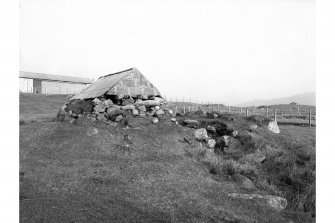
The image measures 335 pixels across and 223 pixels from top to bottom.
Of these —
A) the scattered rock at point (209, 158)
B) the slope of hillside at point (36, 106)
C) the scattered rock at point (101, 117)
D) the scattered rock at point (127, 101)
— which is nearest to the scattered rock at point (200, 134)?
the scattered rock at point (209, 158)

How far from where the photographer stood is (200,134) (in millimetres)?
10383

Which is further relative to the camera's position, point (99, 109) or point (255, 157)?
point (99, 109)

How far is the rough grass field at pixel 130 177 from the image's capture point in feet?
15.4

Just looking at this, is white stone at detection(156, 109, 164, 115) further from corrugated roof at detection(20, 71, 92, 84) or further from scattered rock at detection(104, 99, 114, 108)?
corrugated roof at detection(20, 71, 92, 84)

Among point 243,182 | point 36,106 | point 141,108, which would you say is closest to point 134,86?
point 141,108

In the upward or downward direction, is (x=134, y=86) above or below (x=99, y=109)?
above

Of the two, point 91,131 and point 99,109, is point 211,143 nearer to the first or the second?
point 91,131

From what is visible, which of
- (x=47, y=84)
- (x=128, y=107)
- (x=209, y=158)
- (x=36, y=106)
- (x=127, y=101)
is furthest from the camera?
(x=47, y=84)

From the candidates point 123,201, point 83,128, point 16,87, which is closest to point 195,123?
point 83,128

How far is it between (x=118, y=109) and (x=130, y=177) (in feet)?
15.0

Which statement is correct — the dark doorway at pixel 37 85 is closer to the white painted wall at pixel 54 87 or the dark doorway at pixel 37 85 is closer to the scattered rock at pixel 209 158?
the white painted wall at pixel 54 87

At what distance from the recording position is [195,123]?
11484 millimetres

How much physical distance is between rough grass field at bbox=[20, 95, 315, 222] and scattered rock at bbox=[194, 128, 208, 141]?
0.28 m

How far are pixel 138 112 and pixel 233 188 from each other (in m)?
5.42
